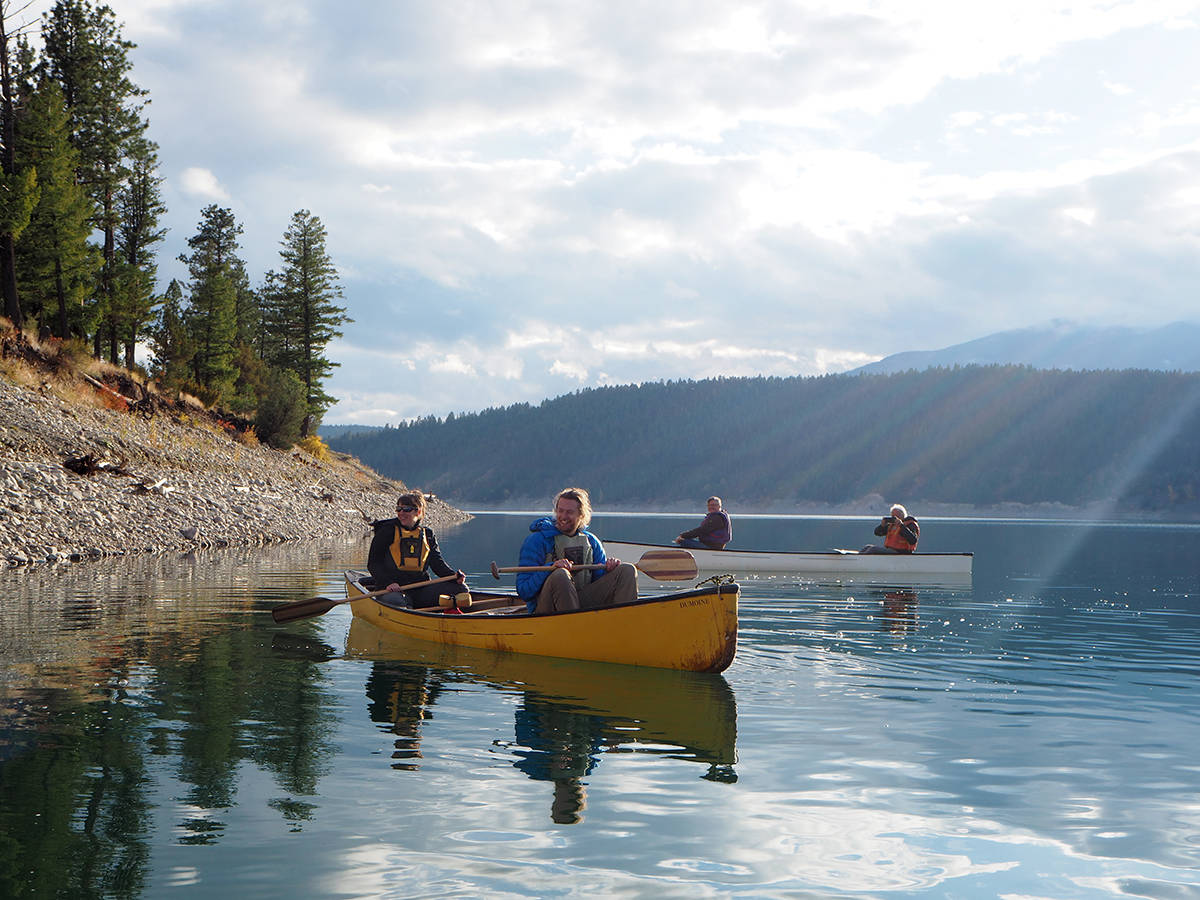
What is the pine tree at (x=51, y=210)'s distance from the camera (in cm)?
3944

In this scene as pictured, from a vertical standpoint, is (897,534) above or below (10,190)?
below

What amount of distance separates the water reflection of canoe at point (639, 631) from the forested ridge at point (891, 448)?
139 m

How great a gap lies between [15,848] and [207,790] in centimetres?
139

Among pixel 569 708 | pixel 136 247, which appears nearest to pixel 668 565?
pixel 569 708

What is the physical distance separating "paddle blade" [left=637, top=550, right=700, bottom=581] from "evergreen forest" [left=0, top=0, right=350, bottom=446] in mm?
27736

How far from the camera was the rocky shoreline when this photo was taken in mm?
24734

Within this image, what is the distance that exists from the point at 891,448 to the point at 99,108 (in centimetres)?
14000

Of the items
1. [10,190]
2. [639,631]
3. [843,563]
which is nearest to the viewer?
[639,631]

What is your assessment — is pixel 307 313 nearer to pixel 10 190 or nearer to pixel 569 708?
pixel 10 190

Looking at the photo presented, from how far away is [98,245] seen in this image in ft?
152

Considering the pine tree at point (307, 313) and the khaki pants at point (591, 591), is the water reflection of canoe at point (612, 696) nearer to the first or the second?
the khaki pants at point (591, 591)

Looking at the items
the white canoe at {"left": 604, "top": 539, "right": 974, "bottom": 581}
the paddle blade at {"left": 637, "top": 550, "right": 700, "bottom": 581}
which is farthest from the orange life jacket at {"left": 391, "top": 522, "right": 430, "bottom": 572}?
the white canoe at {"left": 604, "top": 539, "right": 974, "bottom": 581}

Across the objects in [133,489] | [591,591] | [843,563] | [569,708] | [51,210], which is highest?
[51,210]

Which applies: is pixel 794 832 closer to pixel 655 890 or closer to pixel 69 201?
pixel 655 890
